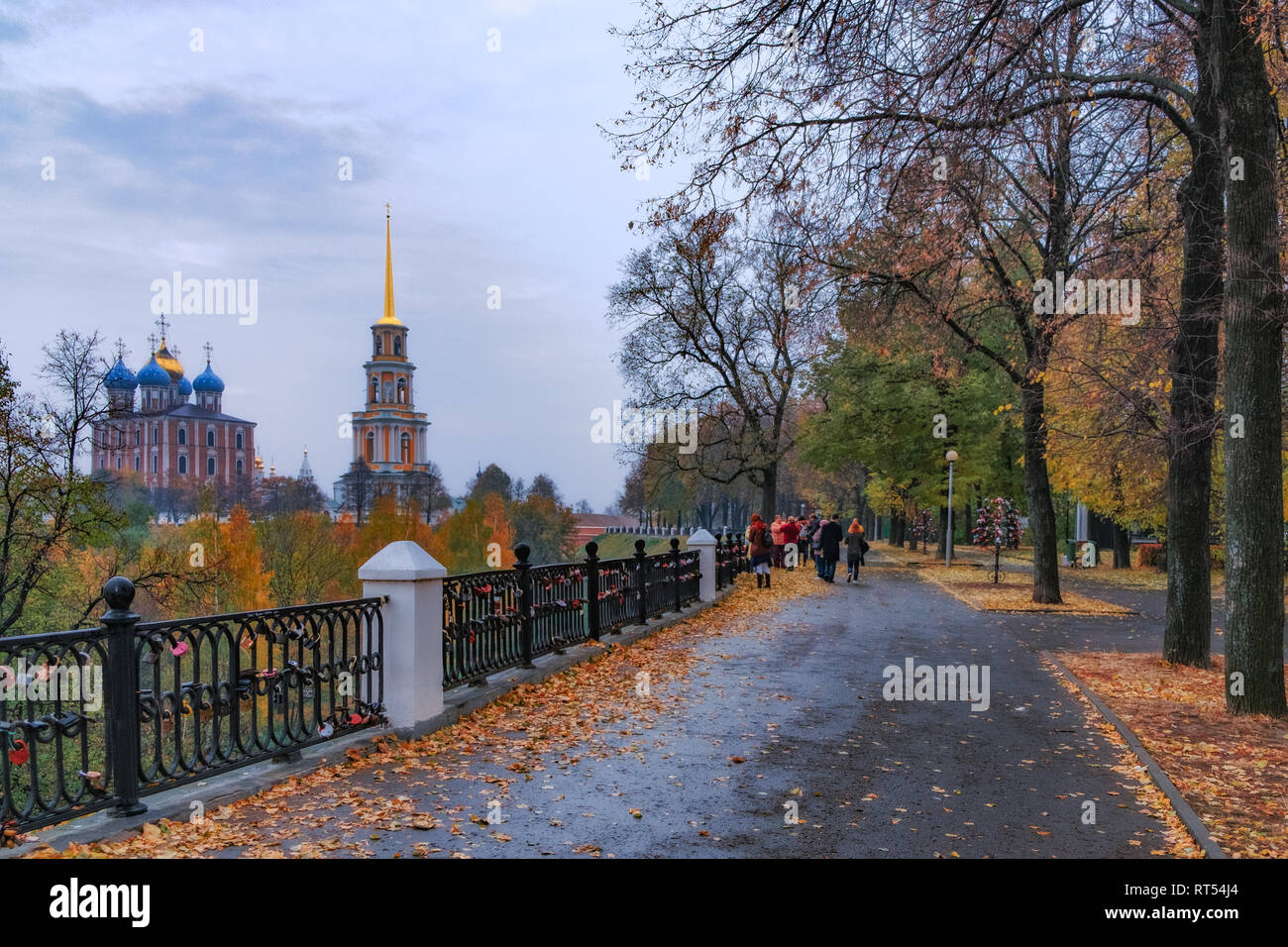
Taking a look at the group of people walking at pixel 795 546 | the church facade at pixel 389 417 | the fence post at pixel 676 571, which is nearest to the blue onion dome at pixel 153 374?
the church facade at pixel 389 417

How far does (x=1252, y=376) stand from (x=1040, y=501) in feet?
40.9

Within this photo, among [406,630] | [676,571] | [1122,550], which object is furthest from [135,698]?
[1122,550]

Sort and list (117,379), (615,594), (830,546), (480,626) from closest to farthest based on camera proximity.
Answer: (480,626)
(615,594)
(830,546)
(117,379)

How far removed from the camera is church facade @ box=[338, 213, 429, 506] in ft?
406

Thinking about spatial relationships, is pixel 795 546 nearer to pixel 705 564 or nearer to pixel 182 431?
pixel 705 564

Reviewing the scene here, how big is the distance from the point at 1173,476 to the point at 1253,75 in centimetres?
503

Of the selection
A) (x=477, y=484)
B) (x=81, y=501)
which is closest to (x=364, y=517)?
(x=477, y=484)

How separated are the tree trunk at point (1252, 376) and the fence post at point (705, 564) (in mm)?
12710

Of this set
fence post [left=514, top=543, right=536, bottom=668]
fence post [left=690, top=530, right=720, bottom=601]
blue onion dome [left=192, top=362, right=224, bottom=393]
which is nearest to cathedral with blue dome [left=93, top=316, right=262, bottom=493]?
blue onion dome [left=192, top=362, right=224, bottom=393]

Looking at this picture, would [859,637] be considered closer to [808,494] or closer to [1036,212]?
[1036,212]

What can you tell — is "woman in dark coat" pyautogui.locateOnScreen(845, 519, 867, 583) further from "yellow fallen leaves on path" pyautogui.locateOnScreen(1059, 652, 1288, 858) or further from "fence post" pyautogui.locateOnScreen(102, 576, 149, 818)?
"fence post" pyautogui.locateOnScreen(102, 576, 149, 818)

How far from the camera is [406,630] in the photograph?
313 inches

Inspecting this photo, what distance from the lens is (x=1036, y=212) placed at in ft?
65.4
